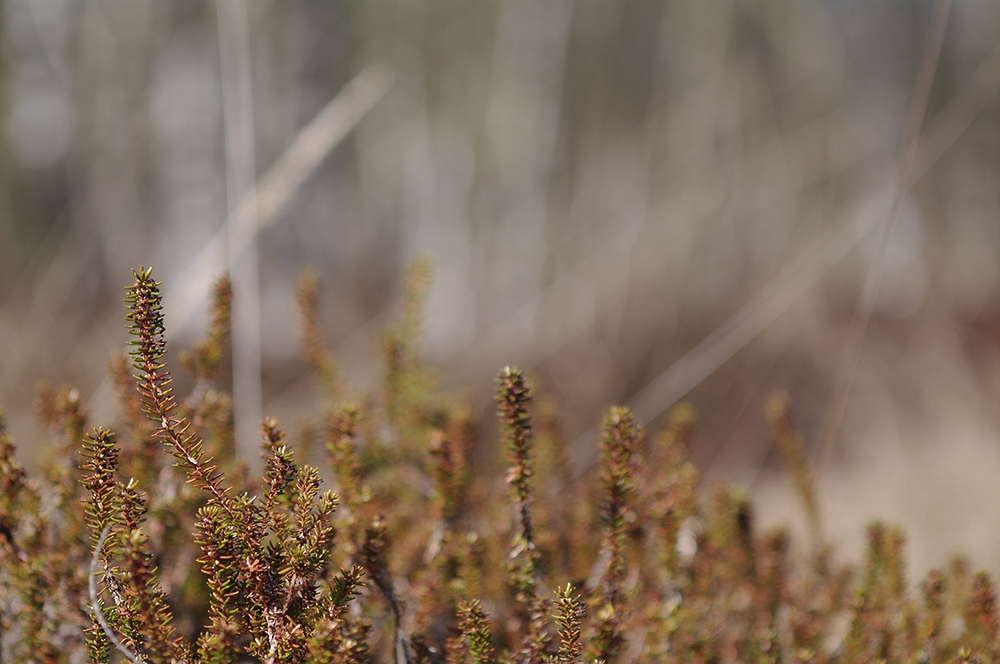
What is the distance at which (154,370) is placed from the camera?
1.97 ft

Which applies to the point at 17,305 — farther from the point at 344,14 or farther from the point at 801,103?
the point at 801,103

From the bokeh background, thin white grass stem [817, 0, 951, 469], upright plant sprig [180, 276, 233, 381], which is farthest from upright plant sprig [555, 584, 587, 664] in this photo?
the bokeh background

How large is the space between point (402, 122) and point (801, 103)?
4818mm

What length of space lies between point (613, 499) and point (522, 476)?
112 mm

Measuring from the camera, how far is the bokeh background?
4.17m

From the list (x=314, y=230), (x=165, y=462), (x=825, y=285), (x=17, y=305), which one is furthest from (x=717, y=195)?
(x=314, y=230)

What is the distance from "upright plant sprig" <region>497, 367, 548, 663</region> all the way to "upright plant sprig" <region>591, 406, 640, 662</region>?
0.23ft

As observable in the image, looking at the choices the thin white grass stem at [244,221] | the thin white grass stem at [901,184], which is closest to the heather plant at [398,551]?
the thin white grass stem at [901,184]

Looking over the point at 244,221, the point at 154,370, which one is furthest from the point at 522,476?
the point at 244,221

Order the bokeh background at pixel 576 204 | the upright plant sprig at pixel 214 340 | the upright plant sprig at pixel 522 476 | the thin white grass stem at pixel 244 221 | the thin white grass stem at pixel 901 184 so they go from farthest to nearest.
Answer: the bokeh background at pixel 576 204
the thin white grass stem at pixel 244 221
the thin white grass stem at pixel 901 184
the upright plant sprig at pixel 214 340
the upright plant sprig at pixel 522 476

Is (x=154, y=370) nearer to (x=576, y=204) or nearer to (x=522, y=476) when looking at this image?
(x=522, y=476)

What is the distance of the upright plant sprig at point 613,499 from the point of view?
754mm

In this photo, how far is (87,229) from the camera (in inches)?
270

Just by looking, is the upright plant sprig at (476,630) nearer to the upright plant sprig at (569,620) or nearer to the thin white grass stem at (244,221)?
the upright plant sprig at (569,620)
